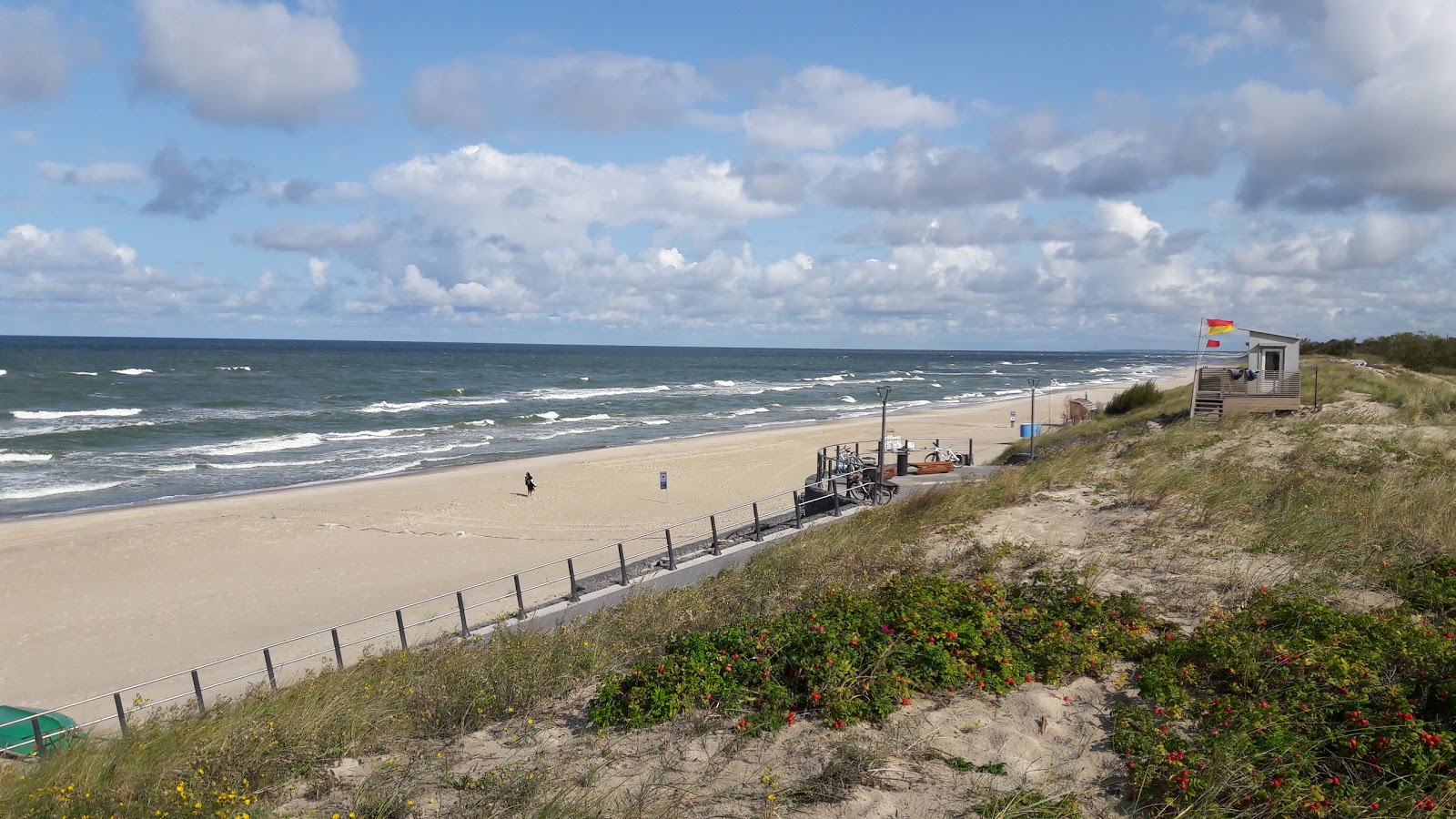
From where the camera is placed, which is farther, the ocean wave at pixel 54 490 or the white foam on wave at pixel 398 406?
the white foam on wave at pixel 398 406

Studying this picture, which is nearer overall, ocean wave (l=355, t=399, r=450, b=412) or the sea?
the sea

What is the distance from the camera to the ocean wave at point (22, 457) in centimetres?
3634

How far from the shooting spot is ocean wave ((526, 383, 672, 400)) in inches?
2859

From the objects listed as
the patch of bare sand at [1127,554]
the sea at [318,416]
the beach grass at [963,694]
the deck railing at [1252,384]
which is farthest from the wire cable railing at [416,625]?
the sea at [318,416]

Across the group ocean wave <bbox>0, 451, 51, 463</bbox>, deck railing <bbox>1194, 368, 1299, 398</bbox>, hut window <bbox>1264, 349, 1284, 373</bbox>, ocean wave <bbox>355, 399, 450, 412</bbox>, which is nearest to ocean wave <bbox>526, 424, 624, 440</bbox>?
ocean wave <bbox>355, 399, 450, 412</bbox>

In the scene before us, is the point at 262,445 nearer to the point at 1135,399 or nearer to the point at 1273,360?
the point at 1135,399

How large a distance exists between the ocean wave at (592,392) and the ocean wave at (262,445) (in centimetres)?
2695

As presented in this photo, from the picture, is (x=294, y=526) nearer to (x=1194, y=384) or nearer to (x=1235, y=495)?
(x=1235, y=495)

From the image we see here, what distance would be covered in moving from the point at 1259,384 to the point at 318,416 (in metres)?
50.3

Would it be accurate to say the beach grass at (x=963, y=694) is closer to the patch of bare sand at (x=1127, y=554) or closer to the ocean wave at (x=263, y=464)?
the patch of bare sand at (x=1127, y=554)

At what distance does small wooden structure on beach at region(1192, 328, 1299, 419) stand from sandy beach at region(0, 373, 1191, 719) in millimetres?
12864

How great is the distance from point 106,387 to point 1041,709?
261 ft

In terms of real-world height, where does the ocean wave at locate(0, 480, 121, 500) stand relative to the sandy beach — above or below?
above

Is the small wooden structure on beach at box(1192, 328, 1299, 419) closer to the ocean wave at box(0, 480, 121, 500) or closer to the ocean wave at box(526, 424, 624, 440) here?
the ocean wave at box(526, 424, 624, 440)
